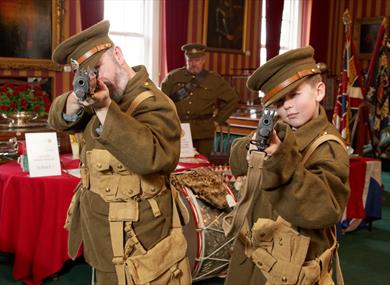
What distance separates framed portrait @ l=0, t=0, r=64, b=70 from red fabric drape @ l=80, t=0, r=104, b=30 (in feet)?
1.03

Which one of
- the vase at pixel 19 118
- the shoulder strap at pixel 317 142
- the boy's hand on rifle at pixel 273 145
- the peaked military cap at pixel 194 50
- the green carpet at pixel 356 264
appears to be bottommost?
the green carpet at pixel 356 264

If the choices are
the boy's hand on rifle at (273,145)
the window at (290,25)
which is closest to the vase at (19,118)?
the boy's hand on rifle at (273,145)

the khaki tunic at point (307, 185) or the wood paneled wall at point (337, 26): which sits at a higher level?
the wood paneled wall at point (337, 26)

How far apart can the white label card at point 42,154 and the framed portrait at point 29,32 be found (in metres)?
2.95

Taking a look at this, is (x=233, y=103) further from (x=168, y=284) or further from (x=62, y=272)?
(x=168, y=284)

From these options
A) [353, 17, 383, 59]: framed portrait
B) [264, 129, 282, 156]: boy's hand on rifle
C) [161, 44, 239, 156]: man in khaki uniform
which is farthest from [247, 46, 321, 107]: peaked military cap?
[353, 17, 383, 59]: framed portrait

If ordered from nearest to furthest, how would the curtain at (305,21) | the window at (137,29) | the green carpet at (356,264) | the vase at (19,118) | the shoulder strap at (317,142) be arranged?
1. the shoulder strap at (317,142)
2. the green carpet at (356,264)
3. the vase at (19,118)
4. the window at (137,29)
5. the curtain at (305,21)

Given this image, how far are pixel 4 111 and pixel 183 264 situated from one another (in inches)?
129

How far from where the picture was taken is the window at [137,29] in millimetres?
7039

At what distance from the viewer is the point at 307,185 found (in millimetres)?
1250

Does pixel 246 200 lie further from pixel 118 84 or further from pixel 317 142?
pixel 118 84

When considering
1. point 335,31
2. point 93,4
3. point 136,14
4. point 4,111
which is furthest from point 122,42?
point 335,31

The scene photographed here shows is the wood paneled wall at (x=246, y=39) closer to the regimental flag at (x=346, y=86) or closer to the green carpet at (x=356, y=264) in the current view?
the regimental flag at (x=346, y=86)

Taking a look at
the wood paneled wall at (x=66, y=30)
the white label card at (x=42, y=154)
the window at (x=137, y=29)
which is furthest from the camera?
the window at (x=137, y=29)
